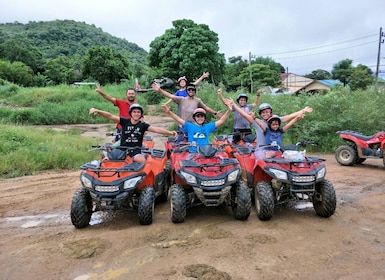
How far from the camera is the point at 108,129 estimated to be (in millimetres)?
18859

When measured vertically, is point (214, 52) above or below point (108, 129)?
above


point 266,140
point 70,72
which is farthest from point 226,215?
point 70,72

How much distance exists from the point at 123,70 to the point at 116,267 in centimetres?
3719

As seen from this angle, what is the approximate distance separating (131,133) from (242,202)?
6.55 ft

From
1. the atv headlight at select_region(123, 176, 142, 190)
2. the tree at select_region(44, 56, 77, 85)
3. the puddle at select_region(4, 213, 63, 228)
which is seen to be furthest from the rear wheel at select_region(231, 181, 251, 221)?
the tree at select_region(44, 56, 77, 85)

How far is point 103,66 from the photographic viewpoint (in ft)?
126

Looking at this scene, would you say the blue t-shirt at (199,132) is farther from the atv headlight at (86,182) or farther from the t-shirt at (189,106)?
the atv headlight at (86,182)

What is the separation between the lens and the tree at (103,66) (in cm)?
3803

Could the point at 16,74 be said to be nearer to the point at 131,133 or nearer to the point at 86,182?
the point at 131,133

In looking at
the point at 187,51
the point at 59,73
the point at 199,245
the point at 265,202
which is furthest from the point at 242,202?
the point at 59,73

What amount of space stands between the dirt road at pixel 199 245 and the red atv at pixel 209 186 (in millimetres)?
227

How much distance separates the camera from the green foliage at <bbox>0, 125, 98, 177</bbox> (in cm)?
955

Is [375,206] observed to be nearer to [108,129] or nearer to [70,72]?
[108,129]

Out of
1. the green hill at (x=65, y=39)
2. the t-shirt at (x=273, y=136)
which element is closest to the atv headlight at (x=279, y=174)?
the t-shirt at (x=273, y=136)
